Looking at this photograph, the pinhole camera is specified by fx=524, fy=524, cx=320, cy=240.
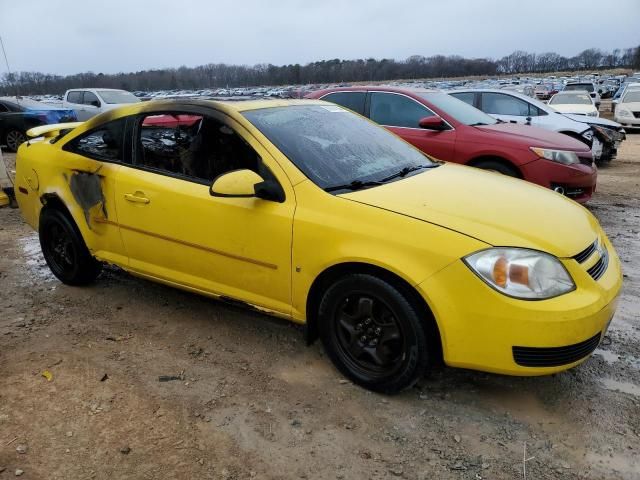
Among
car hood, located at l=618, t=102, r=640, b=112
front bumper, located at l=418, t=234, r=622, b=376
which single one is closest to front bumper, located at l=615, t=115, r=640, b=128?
car hood, located at l=618, t=102, r=640, b=112

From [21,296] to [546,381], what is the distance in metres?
4.02

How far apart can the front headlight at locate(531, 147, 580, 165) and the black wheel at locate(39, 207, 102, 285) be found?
4.81m

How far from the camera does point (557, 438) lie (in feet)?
8.25

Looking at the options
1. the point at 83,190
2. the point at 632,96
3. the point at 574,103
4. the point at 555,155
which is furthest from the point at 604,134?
the point at 83,190

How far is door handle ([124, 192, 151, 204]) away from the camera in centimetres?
350

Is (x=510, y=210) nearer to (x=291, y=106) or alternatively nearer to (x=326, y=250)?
(x=326, y=250)

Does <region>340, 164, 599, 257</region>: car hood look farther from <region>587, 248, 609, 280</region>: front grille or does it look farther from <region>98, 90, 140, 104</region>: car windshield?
<region>98, 90, 140, 104</region>: car windshield

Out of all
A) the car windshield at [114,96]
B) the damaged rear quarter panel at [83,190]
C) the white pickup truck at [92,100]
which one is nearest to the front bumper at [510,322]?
the damaged rear quarter panel at [83,190]

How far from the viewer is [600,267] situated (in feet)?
9.18

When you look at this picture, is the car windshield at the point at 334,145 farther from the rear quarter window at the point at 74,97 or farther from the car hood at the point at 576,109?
the rear quarter window at the point at 74,97

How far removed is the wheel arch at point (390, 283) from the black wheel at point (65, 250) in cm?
224

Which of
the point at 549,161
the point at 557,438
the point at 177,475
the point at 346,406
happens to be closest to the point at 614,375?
the point at 557,438

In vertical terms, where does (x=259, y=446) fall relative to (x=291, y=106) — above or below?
below

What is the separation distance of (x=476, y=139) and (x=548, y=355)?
4.22 m
